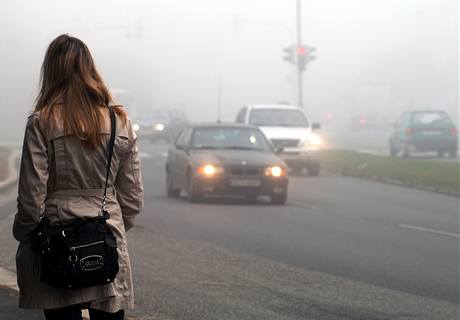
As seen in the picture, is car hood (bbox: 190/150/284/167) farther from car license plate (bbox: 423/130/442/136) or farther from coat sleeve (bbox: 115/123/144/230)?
car license plate (bbox: 423/130/442/136)

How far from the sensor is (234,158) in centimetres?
1777

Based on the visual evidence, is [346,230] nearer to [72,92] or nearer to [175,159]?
[175,159]

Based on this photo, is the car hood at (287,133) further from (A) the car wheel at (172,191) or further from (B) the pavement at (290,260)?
(B) the pavement at (290,260)

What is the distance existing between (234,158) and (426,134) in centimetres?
1833

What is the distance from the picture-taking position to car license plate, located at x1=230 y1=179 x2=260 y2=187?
17.5m

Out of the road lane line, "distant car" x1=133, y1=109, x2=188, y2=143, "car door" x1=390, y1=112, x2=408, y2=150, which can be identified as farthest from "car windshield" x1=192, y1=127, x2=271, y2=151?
"distant car" x1=133, y1=109, x2=188, y2=143

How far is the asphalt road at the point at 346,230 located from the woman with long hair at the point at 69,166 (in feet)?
17.1

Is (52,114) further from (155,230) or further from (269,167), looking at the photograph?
(269,167)

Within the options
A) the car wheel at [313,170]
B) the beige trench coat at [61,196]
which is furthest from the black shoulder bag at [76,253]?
the car wheel at [313,170]

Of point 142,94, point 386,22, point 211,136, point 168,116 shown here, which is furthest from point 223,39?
point 211,136

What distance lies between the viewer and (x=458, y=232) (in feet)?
47.1

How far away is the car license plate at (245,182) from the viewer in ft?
57.4

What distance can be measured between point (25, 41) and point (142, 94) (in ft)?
91.1

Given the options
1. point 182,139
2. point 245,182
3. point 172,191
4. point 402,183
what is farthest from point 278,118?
point 245,182
